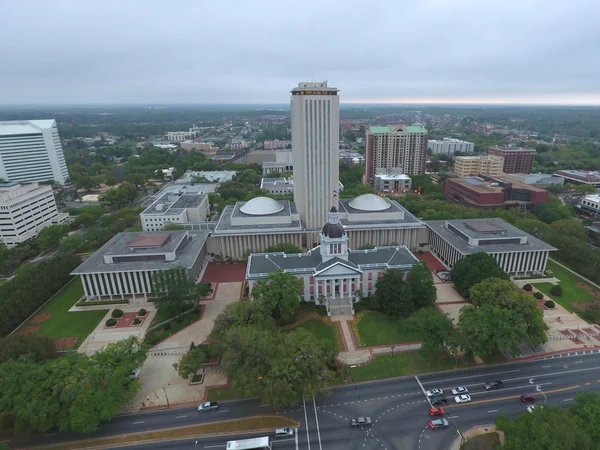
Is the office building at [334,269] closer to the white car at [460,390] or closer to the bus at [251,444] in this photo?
the white car at [460,390]

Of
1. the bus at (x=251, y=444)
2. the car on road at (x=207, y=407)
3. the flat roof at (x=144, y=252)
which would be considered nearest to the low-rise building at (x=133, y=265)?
the flat roof at (x=144, y=252)

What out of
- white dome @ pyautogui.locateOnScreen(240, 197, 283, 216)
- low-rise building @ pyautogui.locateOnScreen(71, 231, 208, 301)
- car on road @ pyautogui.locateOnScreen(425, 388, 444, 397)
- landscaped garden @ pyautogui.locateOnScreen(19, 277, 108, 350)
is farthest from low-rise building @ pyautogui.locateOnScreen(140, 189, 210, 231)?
car on road @ pyautogui.locateOnScreen(425, 388, 444, 397)

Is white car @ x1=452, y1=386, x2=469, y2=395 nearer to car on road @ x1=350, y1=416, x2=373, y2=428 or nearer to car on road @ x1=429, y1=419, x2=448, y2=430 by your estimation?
car on road @ x1=429, y1=419, x2=448, y2=430

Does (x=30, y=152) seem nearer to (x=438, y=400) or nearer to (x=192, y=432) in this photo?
(x=192, y=432)

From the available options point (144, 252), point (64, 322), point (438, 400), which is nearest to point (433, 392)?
point (438, 400)

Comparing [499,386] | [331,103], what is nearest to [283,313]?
[499,386]
